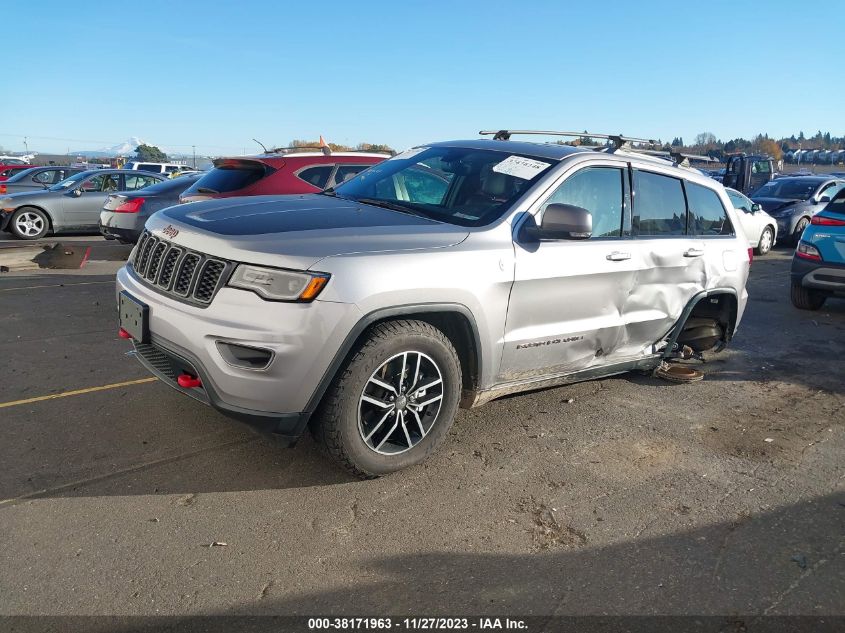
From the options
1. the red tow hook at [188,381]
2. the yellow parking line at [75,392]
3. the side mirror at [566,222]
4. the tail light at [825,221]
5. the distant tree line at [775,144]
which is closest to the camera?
the red tow hook at [188,381]

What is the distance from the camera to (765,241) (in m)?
14.8

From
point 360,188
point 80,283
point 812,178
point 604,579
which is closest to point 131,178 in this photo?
point 80,283

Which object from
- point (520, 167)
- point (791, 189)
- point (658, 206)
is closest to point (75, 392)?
point (520, 167)

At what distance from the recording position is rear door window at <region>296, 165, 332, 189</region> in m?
8.37

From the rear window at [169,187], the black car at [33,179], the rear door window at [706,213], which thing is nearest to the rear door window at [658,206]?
the rear door window at [706,213]

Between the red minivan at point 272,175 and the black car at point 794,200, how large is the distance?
12.0 m

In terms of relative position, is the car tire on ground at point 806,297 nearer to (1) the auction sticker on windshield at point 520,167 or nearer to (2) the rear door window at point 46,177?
(1) the auction sticker on windshield at point 520,167

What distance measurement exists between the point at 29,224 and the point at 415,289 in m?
13.1

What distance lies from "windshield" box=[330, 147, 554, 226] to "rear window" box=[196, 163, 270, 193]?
11.8 feet

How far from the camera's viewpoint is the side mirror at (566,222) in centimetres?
388

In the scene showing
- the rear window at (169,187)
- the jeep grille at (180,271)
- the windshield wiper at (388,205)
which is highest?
the windshield wiper at (388,205)

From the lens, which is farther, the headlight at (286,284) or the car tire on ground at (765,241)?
the car tire on ground at (765,241)

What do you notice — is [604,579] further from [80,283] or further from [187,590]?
[80,283]

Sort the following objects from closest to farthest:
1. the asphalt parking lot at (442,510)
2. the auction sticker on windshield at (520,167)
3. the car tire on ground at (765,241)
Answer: the asphalt parking lot at (442,510) → the auction sticker on windshield at (520,167) → the car tire on ground at (765,241)
